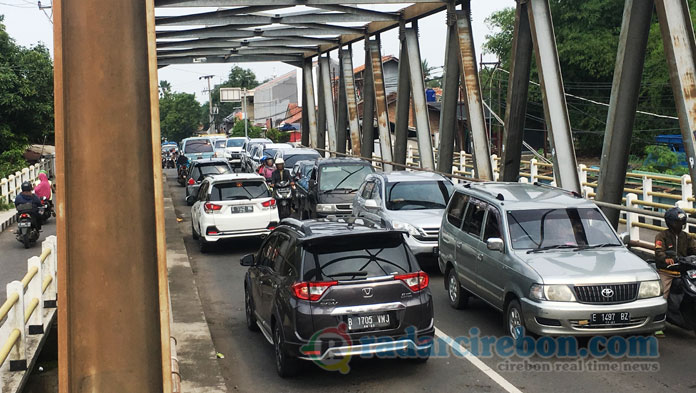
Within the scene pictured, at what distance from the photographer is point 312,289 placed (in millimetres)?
7898

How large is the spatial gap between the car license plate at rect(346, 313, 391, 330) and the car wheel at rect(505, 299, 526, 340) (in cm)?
189

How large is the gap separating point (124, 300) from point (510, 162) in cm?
1275

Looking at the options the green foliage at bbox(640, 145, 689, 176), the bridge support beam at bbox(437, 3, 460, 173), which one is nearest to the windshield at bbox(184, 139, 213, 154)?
the green foliage at bbox(640, 145, 689, 176)

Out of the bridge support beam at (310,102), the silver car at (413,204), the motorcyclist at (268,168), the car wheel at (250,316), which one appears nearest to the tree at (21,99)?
the bridge support beam at (310,102)

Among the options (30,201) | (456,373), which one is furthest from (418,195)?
(30,201)

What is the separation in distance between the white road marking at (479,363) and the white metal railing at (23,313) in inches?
182

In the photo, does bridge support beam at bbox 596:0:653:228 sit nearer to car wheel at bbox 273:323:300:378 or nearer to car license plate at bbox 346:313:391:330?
car license plate at bbox 346:313:391:330

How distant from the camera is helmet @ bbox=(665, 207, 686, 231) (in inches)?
377

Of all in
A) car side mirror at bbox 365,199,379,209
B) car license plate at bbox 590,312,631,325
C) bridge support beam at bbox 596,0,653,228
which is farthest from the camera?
car side mirror at bbox 365,199,379,209

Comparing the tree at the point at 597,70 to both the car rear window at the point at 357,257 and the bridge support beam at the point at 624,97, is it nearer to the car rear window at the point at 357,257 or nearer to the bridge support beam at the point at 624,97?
the bridge support beam at the point at 624,97

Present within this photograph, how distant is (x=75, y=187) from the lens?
5246mm

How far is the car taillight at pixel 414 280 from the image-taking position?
8.14 meters

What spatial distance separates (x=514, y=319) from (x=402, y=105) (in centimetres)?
1629

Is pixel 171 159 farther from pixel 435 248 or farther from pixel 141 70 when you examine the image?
pixel 141 70
